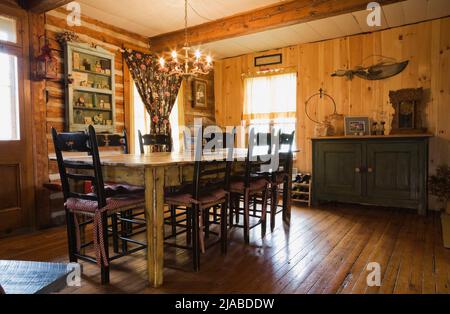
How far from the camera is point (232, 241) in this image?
2873 millimetres

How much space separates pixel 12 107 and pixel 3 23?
844 mm

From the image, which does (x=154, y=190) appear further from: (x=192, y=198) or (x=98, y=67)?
(x=98, y=67)

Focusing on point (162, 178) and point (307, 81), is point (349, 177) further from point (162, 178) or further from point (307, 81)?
point (162, 178)

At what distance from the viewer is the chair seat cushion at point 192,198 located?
217cm

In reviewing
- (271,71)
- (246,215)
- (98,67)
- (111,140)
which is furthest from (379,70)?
(98,67)

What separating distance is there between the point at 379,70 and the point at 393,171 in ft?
4.83

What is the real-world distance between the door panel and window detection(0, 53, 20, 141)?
146 inches

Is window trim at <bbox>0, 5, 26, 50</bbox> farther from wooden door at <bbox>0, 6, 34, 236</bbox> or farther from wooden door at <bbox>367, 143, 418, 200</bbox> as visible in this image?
wooden door at <bbox>367, 143, 418, 200</bbox>

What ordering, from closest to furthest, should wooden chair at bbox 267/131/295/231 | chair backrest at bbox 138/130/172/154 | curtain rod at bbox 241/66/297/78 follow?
wooden chair at bbox 267/131/295/231, chair backrest at bbox 138/130/172/154, curtain rod at bbox 241/66/297/78

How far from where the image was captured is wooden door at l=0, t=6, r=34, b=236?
10.1 feet

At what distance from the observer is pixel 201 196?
2303 millimetres

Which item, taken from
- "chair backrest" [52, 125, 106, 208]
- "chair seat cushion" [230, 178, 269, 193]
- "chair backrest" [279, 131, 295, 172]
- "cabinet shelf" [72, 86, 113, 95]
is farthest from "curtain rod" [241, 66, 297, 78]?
"chair backrest" [52, 125, 106, 208]

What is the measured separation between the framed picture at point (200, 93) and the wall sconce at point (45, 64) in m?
2.42

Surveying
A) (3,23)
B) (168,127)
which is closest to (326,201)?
(168,127)
